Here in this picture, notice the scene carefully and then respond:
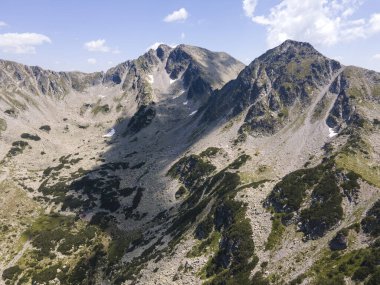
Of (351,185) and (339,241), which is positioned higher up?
(351,185)

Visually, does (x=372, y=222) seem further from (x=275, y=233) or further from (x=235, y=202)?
(x=235, y=202)

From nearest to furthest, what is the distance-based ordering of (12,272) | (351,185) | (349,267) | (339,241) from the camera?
(349,267), (339,241), (351,185), (12,272)

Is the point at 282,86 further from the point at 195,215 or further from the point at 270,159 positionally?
the point at 195,215

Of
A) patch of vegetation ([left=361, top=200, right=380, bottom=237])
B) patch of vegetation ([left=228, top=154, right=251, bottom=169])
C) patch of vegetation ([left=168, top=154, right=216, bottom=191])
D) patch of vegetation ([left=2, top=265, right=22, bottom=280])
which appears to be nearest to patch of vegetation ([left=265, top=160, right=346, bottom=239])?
patch of vegetation ([left=361, top=200, right=380, bottom=237])

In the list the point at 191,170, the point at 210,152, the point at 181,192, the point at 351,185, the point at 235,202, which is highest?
the point at 210,152

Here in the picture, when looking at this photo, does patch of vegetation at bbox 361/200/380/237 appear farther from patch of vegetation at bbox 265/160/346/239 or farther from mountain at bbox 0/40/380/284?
patch of vegetation at bbox 265/160/346/239

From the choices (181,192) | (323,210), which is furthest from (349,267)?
(181,192)

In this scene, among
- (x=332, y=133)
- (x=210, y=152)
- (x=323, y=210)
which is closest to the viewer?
(x=323, y=210)

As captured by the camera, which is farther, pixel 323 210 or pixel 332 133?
pixel 332 133

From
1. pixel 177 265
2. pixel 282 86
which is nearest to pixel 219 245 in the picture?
pixel 177 265

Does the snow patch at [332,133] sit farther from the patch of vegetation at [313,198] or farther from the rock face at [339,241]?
the rock face at [339,241]
